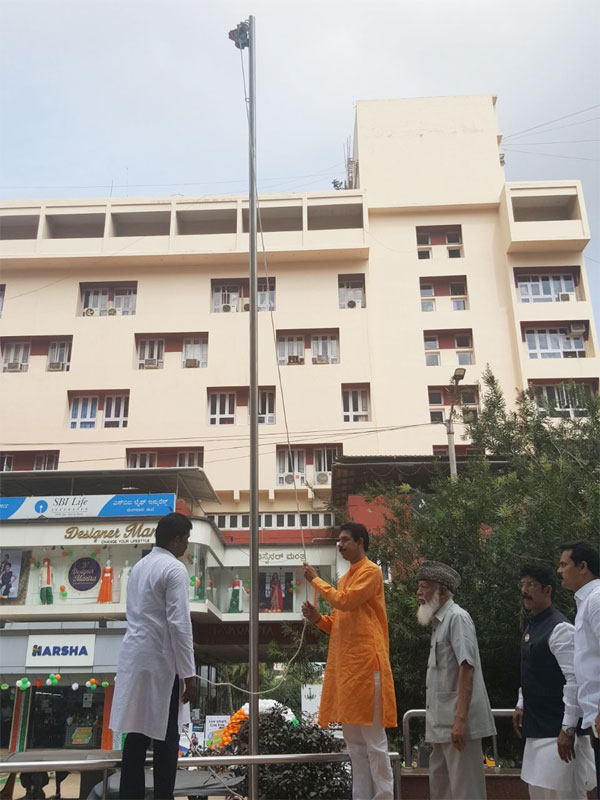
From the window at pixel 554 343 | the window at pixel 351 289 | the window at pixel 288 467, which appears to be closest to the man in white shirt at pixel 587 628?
the window at pixel 288 467

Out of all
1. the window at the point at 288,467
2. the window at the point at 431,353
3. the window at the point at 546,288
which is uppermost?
the window at the point at 546,288

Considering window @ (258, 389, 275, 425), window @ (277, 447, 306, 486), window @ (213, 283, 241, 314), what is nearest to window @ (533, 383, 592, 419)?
window @ (277, 447, 306, 486)

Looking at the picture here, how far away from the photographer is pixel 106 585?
63.6 feet

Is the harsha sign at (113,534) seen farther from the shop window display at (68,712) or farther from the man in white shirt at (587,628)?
the man in white shirt at (587,628)

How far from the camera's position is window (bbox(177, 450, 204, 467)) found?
25.6 meters

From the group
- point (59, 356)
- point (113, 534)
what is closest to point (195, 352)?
point (59, 356)

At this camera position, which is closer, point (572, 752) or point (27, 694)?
point (572, 752)

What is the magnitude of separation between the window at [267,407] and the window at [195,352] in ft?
8.37

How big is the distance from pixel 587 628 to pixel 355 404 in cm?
2346

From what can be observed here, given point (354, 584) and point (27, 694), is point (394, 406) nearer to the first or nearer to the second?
point (27, 694)

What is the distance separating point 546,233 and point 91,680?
854 inches

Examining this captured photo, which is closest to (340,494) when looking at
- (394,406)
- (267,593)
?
(267,593)

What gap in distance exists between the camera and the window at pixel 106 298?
28.5 metres

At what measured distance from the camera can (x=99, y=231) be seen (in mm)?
30188
